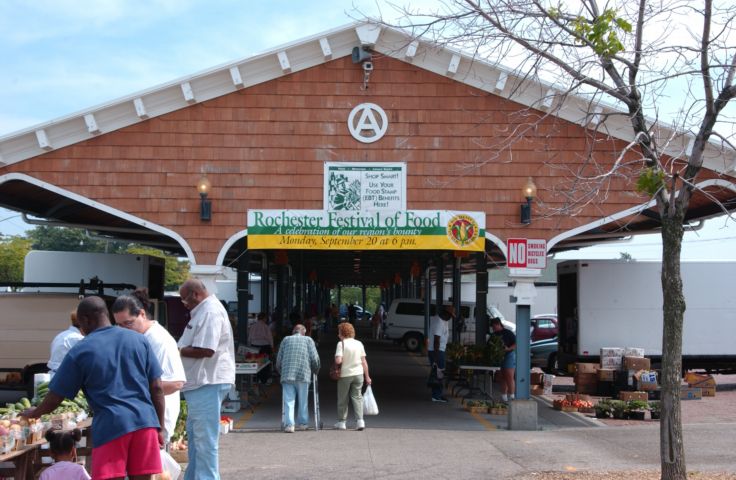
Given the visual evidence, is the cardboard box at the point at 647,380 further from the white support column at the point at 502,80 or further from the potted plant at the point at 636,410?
the white support column at the point at 502,80

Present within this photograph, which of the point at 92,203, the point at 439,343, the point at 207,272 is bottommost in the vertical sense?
the point at 439,343

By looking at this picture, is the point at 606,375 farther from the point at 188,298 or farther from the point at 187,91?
the point at 188,298

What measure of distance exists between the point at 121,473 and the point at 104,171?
9.32m

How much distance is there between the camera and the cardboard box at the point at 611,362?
20.2 meters

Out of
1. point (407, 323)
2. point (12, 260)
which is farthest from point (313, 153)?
point (12, 260)

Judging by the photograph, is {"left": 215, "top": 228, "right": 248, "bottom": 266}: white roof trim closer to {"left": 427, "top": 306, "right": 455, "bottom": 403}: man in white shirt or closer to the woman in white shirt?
{"left": 427, "top": 306, "right": 455, "bottom": 403}: man in white shirt

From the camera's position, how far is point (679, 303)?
898 cm

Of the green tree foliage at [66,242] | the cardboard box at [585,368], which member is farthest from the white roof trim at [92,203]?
the green tree foliage at [66,242]

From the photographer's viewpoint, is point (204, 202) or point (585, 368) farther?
point (585, 368)

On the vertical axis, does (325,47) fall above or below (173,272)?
above

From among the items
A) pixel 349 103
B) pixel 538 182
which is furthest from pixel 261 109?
pixel 538 182

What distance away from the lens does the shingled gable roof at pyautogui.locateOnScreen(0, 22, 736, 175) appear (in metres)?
14.6

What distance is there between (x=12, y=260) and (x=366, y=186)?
5082 cm

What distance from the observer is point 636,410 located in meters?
16.1
